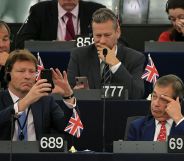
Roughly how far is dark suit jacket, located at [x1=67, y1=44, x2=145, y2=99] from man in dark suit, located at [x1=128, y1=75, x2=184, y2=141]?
0.88 m

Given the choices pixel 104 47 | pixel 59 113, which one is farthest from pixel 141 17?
pixel 59 113

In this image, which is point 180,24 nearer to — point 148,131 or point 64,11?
point 64,11

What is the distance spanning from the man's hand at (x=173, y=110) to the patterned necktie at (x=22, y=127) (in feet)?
3.28

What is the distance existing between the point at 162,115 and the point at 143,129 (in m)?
0.17

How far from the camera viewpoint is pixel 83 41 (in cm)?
909

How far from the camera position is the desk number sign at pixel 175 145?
6.54 metres

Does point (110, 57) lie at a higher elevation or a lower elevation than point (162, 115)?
higher

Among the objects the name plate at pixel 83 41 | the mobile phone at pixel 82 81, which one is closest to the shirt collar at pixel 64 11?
the name plate at pixel 83 41

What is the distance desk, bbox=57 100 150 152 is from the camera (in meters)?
8.01

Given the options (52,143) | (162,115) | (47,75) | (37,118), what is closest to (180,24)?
(162,115)

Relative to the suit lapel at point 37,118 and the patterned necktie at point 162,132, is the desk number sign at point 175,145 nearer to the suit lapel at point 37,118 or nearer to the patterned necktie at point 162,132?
the patterned necktie at point 162,132

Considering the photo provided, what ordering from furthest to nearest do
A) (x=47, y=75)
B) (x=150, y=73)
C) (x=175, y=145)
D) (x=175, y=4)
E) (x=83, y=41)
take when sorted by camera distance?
(x=175, y=4) → (x=83, y=41) → (x=150, y=73) → (x=47, y=75) → (x=175, y=145)

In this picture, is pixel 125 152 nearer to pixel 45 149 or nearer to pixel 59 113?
pixel 45 149
